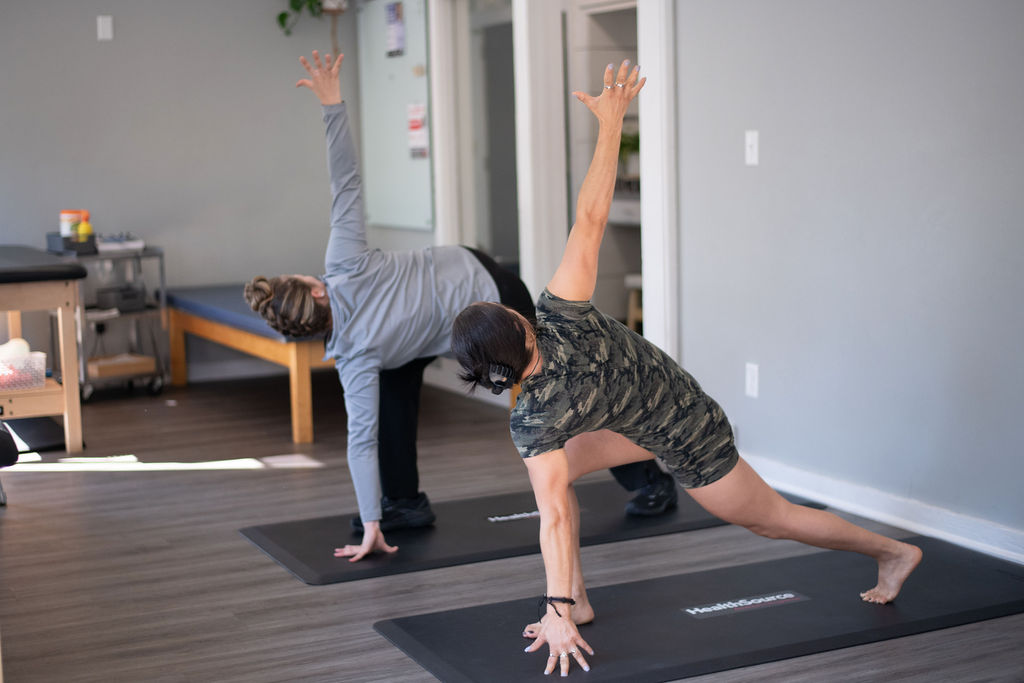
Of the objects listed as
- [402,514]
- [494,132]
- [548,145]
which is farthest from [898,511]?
[494,132]

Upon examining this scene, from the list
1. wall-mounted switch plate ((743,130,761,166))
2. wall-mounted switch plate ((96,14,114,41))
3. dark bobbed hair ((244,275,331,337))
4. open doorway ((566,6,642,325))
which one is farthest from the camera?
wall-mounted switch plate ((96,14,114,41))

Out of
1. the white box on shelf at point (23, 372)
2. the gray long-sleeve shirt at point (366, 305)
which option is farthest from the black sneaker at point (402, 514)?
the white box on shelf at point (23, 372)

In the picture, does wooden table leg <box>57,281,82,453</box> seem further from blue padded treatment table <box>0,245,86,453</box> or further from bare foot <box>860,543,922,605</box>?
bare foot <box>860,543,922,605</box>

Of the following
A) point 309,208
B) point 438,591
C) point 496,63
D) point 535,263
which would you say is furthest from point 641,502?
point 309,208

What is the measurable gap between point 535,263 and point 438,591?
253 centimetres

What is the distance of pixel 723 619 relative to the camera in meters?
2.87

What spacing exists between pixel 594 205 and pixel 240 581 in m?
1.55

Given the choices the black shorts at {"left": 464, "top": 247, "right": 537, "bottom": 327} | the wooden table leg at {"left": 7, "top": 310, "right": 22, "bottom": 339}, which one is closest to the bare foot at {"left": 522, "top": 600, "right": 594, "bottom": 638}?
the black shorts at {"left": 464, "top": 247, "right": 537, "bottom": 327}

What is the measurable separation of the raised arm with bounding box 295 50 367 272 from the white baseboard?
5.75 ft

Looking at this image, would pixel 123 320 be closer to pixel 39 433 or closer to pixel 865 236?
pixel 39 433

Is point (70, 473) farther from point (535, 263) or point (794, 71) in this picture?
point (794, 71)

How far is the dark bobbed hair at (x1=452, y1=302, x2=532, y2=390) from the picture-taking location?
7.49 feet

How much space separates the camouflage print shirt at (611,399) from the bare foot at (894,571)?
535 millimetres

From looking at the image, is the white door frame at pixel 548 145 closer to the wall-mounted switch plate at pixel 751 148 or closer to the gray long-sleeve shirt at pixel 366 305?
the wall-mounted switch plate at pixel 751 148
